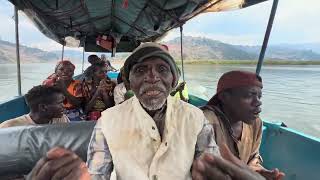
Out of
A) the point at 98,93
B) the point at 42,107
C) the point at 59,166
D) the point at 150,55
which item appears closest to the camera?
the point at 59,166

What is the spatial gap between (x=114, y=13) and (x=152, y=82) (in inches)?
188

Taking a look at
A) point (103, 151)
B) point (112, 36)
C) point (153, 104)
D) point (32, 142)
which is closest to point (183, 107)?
point (153, 104)

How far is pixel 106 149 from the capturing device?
65.9 inches

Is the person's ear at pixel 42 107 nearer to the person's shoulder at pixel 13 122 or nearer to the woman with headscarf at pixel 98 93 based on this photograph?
the person's shoulder at pixel 13 122

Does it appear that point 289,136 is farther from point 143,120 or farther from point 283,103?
point 283,103

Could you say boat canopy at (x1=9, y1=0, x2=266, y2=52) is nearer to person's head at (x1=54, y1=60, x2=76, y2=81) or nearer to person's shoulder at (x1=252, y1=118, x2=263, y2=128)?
person's head at (x1=54, y1=60, x2=76, y2=81)

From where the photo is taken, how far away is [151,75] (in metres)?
1.78

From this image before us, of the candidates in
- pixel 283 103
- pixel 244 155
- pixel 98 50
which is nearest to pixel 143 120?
pixel 244 155

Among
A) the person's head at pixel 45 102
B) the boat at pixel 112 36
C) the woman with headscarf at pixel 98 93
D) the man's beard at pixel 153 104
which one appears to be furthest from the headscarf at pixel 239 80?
the woman with headscarf at pixel 98 93

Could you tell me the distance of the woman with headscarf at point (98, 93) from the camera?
4.62 meters

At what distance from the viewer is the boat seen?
225cm

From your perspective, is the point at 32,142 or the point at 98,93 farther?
the point at 98,93

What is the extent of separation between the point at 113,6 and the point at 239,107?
3798 millimetres

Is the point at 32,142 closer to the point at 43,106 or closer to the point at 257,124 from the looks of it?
the point at 43,106
